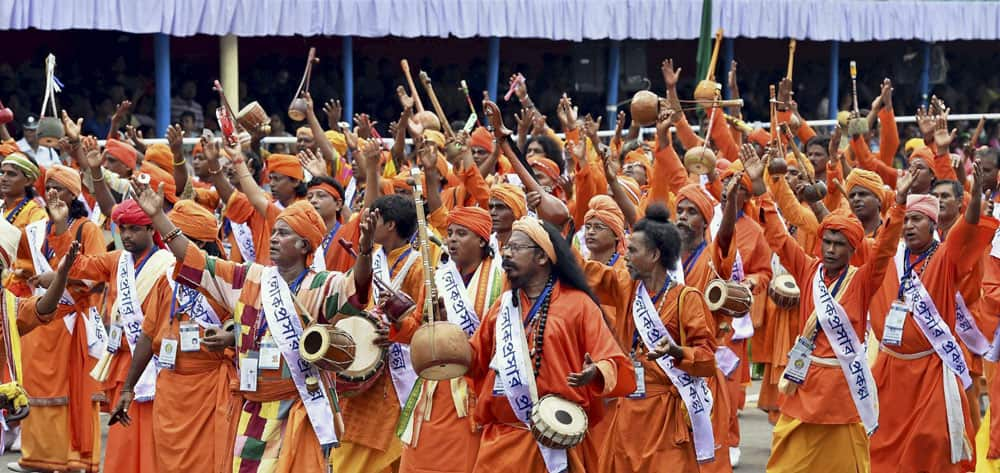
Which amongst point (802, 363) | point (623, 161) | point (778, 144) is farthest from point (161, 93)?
point (802, 363)

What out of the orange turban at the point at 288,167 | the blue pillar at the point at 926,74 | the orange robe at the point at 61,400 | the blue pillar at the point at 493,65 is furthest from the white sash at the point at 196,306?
the blue pillar at the point at 926,74

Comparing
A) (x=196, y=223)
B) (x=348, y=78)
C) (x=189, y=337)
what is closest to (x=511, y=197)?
(x=196, y=223)

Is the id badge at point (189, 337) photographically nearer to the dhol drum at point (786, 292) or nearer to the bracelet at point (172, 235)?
the bracelet at point (172, 235)

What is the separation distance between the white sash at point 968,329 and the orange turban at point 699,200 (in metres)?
1.34

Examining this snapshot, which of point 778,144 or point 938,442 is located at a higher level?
point 778,144

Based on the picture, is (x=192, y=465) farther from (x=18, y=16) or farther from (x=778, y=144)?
(x=18, y=16)

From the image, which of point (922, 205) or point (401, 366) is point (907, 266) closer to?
point (922, 205)

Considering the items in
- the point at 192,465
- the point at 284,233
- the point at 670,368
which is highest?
the point at 284,233

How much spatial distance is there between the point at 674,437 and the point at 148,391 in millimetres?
2568

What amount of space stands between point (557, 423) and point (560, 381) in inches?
12.4

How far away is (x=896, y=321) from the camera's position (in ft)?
29.3

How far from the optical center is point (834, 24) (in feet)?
80.2

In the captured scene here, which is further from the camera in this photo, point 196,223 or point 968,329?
point 968,329

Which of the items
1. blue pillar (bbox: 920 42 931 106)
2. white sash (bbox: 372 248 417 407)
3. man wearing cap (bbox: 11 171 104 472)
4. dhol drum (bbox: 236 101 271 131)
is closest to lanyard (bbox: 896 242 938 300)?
white sash (bbox: 372 248 417 407)
